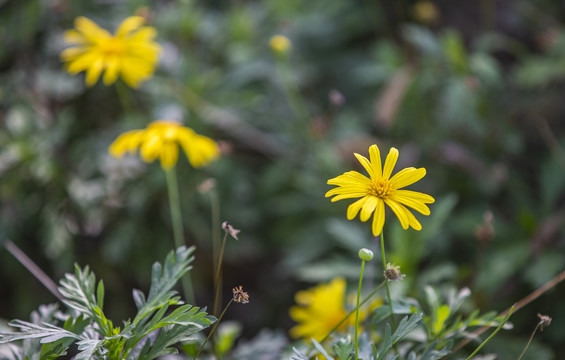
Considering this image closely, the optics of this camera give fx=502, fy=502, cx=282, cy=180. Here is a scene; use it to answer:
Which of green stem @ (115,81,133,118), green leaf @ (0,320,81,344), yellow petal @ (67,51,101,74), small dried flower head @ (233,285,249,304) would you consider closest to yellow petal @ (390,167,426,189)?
small dried flower head @ (233,285,249,304)

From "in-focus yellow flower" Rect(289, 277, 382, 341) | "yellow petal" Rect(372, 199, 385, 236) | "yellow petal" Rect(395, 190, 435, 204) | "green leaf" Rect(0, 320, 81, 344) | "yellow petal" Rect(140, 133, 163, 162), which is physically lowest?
"in-focus yellow flower" Rect(289, 277, 382, 341)

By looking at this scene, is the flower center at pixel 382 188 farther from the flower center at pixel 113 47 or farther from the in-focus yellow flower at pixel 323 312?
the flower center at pixel 113 47

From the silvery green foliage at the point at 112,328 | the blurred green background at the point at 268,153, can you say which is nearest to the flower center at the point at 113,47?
the blurred green background at the point at 268,153

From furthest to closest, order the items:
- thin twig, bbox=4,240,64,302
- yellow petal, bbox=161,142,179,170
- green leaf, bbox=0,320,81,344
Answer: yellow petal, bbox=161,142,179,170, thin twig, bbox=4,240,64,302, green leaf, bbox=0,320,81,344

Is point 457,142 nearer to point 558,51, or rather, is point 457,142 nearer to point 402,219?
point 558,51

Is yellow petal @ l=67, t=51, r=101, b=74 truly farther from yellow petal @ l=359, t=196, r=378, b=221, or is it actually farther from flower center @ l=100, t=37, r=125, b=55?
yellow petal @ l=359, t=196, r=378, b=221

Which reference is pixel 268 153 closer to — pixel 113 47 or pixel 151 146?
pixel 113 47
